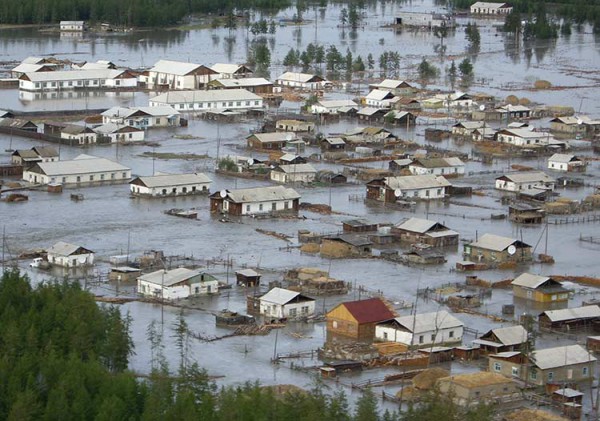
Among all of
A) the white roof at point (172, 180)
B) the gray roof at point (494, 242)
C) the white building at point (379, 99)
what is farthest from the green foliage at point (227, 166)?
the white building at point (379, 99)

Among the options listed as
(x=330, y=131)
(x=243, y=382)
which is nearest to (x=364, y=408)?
(x=243, y=382)

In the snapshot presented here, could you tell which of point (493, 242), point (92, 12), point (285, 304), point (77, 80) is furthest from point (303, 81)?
point (285, 304)

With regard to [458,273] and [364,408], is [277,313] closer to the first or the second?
[458,273]

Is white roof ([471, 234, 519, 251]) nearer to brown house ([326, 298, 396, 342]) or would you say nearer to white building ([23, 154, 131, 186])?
brown house ([326, 298, 396, 342])

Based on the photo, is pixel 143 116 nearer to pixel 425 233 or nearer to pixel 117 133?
pixel 117 133

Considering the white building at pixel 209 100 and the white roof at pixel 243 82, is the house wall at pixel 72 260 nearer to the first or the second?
the white building at pixel 209 100
